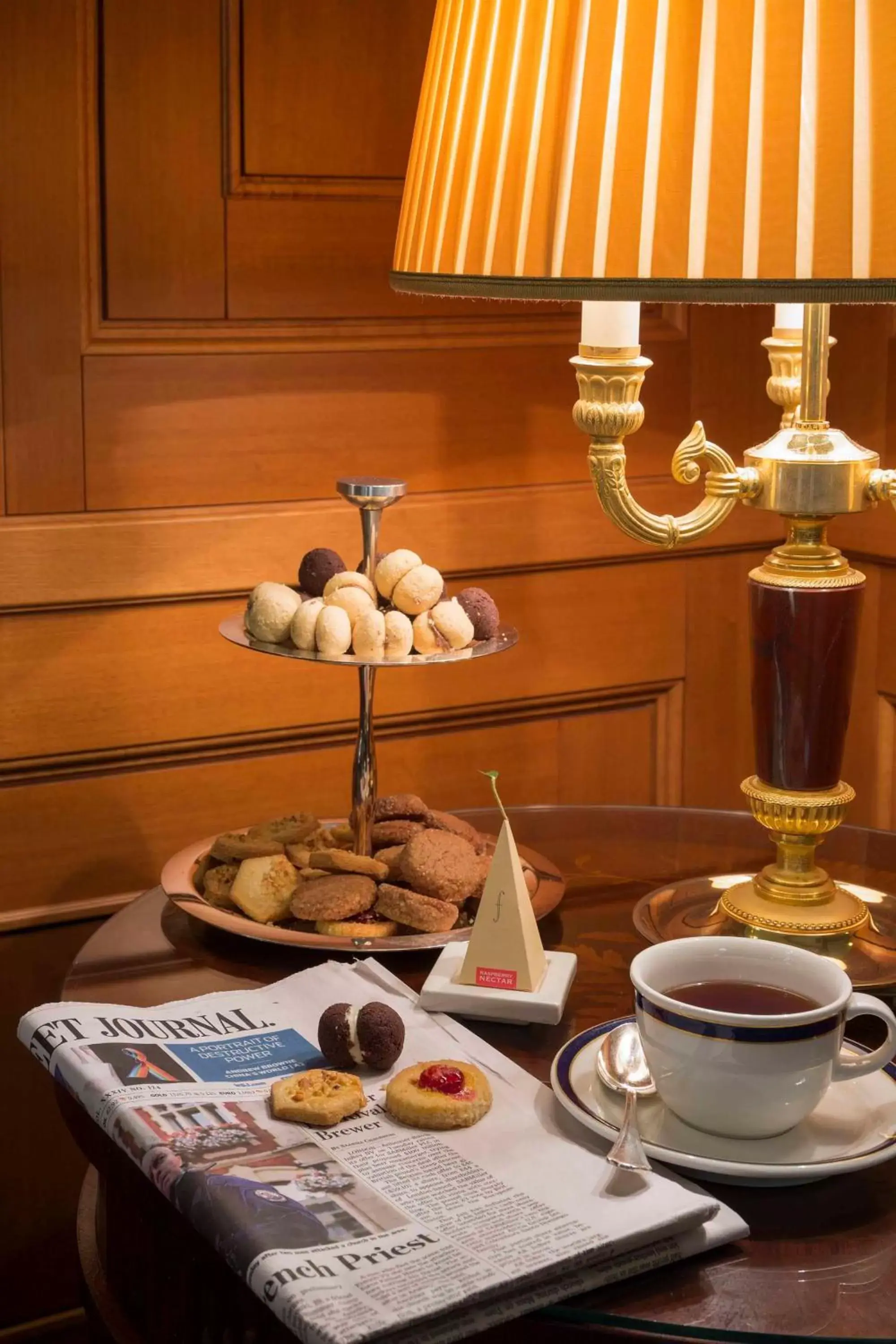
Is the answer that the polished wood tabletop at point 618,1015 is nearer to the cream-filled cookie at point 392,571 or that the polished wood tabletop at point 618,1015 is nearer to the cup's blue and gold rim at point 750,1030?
the cup's blue and gold rim at point 750,1030

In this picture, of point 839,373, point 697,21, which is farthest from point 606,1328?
point 839,373

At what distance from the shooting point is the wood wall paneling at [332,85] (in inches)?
62.6

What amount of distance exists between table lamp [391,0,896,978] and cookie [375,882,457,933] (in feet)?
0.96

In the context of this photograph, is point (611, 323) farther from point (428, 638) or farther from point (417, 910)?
point (417, 910)

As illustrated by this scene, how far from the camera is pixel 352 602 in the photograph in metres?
1.16

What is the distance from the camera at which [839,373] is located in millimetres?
1969

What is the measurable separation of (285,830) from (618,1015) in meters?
0.35

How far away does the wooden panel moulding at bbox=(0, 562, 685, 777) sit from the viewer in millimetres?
1597

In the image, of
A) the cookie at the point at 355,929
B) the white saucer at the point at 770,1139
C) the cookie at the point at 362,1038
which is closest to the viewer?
the white saucer at the point at 770,1139

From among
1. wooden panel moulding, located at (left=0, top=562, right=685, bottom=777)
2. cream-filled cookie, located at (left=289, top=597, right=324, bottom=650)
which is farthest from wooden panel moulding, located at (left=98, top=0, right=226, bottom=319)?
cream-filled cookie, located at (left=289, top=597, right=324, bottom=650)

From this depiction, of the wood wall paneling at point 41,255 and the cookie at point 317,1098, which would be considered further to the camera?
the wood wall paneling at point 41,255

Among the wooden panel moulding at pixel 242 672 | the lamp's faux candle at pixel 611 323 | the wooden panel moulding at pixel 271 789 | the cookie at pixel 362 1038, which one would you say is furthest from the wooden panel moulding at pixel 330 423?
the cookie at pixel 362 1038

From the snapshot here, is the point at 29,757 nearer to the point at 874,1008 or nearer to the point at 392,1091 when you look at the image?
the point at 392,1091

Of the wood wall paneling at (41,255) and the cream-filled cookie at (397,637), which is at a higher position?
the wood wall paneling at (41,255)
